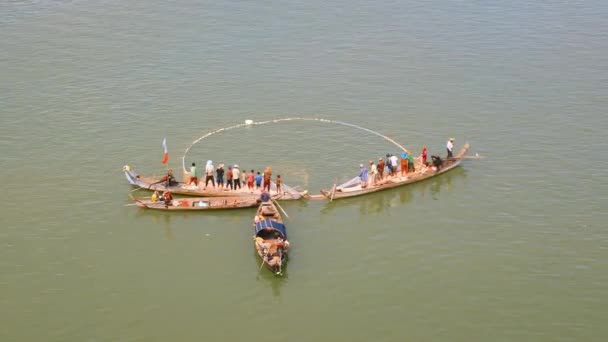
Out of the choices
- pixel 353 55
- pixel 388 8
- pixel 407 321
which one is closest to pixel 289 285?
pixel 407 321

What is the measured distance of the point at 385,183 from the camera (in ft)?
156

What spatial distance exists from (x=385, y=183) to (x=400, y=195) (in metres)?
1.16

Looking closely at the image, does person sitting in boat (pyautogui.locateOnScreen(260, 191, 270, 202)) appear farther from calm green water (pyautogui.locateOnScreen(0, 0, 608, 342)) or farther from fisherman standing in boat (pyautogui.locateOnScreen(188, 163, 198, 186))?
fisherman standing in boat (pyautogui.locateOnScreen(188, 163, 198, 186))

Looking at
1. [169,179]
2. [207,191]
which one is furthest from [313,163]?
[169,179]

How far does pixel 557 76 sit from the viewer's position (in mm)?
64562

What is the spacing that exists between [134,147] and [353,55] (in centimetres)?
2313

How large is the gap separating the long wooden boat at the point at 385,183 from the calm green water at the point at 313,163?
52cm

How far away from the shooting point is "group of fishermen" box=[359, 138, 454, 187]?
47.2 metres

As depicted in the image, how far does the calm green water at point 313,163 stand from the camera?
37.0 metres

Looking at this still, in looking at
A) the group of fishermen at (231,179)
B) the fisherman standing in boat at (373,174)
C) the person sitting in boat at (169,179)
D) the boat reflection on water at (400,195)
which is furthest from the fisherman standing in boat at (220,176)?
the fisherman standing in boat at (373,174)

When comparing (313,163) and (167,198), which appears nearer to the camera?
(167,198)

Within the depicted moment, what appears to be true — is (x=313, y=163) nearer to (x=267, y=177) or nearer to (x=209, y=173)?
(x=267, y=177)

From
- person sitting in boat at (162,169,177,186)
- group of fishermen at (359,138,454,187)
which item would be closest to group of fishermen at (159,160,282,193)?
person sitting in boat at (162,169,177,186)

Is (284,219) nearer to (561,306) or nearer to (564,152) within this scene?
(561,306)
